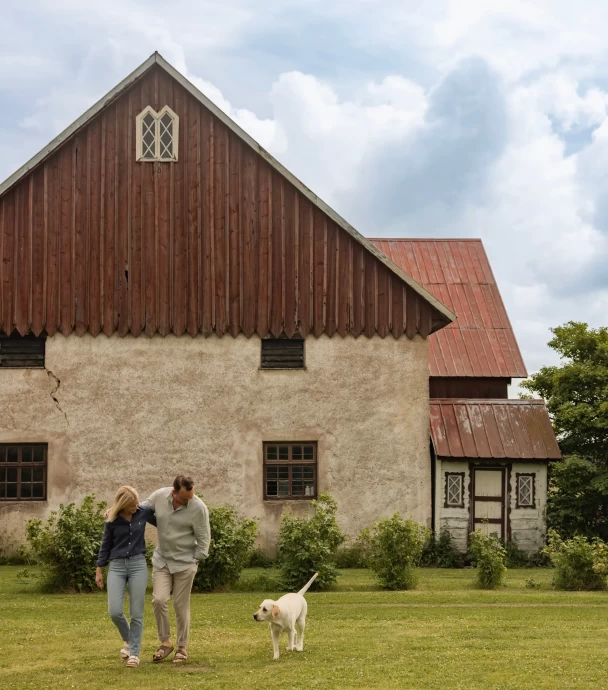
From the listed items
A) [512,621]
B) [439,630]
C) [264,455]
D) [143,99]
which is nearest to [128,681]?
[439,630]

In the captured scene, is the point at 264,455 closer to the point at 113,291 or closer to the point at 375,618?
the point at 113,291

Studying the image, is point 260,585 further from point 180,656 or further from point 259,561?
point 180,656

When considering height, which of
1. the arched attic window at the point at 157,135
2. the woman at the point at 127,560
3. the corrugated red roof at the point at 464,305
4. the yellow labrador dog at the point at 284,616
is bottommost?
the yellow labrador dog at the point at 284,616

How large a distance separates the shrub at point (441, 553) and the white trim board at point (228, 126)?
16.1ft

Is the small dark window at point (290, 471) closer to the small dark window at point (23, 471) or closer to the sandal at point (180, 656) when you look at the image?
the small dark window at point (23, 471)

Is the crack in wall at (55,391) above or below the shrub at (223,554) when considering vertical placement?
above

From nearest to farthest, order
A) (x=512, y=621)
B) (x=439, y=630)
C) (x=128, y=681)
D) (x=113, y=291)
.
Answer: (x=128, y=681) < (x=439, y=630) < (x=512, y=621) < (x=113, y=291)

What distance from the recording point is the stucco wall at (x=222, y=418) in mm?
21250

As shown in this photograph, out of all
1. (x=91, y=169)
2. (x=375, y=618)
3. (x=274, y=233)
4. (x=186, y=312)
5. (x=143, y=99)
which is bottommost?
(x=375, y=618)

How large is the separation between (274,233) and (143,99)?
4102 mm

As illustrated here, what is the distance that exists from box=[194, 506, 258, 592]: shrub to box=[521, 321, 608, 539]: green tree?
9487 millimetres

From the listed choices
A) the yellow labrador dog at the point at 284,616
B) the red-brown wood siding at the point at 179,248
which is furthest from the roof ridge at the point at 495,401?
the yellow labrador dog at the point at 284,616

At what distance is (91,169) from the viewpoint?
21625 mm

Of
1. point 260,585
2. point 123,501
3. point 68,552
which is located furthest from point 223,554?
point 123,501
